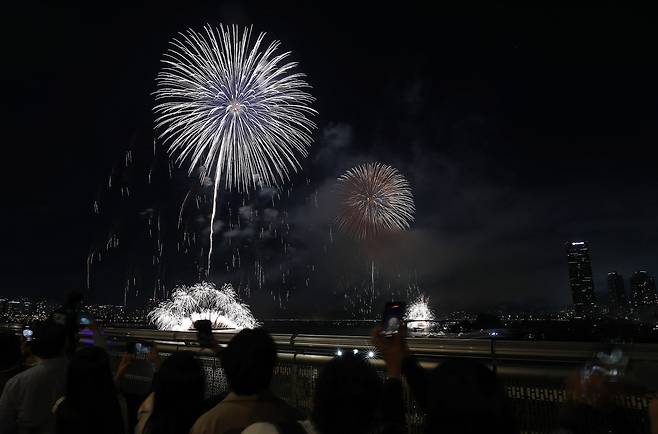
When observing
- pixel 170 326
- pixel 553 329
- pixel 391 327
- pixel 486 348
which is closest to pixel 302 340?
pixel 486 348

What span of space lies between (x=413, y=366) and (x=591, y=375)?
1.01 metres

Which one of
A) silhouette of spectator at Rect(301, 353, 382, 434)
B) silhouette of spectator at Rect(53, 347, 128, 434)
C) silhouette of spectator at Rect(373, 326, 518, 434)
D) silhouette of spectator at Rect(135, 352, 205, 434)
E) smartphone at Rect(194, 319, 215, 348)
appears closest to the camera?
silhouette of spectator at Rect(373, 326, 518, 434)

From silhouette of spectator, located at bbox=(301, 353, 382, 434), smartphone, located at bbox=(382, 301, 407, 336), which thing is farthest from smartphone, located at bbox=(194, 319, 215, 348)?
silhouette of spectator, located at bbox=(301, 353, 382, 434)

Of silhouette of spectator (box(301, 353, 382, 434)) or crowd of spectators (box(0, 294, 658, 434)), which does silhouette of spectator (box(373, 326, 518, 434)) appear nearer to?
crowd of spectators (box(0, 294, 658, 434))

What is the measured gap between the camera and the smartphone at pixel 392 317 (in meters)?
3.29

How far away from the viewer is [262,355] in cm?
292

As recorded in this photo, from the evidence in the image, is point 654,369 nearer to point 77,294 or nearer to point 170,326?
point 77,294

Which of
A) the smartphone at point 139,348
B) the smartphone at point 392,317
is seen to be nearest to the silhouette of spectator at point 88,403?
the smartphone at point 139,348

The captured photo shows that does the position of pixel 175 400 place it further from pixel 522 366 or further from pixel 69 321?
pixel 522 366

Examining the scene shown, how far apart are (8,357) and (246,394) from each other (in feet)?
9.89

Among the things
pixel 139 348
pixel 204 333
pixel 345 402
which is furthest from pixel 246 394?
pixel 204 333

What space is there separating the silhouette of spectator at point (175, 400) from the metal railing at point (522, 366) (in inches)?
94.0

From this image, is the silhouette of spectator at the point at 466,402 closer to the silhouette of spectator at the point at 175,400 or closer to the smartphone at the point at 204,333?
the silhouette of spectator at the point at 175,400

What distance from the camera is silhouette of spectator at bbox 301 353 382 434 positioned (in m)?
2.36
